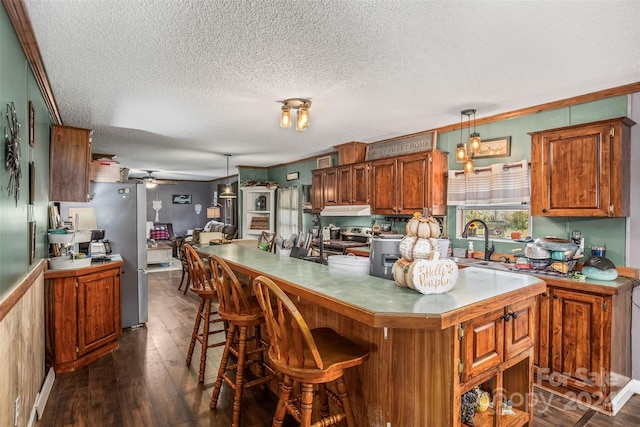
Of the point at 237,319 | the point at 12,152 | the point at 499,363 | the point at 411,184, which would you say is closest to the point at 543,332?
the point at 499,363

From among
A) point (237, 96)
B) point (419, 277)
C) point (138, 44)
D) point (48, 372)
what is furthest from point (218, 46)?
point (48, 372)

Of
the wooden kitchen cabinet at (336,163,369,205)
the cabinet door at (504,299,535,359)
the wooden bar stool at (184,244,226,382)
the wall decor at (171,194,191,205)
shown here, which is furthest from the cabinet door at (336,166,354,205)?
the wall decor at (171,194,191,205)

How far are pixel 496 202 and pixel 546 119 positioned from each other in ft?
3.09

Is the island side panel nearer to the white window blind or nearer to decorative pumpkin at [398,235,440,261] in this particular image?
decorative pumpkin at [398,235,440,261]

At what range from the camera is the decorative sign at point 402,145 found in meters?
4.57

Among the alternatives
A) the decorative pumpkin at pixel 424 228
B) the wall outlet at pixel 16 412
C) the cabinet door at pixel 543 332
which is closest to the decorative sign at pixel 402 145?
the cabinet door at pixel 543 332

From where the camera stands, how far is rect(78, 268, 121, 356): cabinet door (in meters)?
3.36

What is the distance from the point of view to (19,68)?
7.01ft

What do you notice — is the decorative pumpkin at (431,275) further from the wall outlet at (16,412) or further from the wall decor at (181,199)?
the wall decor at (181,199)

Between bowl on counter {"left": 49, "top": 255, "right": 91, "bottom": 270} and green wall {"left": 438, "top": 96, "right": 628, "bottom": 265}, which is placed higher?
green wall {"left": 438, "top": 96, "right": 628, "bottom": 265}

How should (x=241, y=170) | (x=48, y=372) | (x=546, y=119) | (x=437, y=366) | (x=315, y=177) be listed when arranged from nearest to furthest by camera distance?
(x=437, y=366), (x=48, y=372), (x=546, y=119), (x=315, y=177), (x=241, y=170)

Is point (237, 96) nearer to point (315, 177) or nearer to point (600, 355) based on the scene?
point (315, 177)

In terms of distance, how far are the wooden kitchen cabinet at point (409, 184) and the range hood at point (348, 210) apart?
0.13m

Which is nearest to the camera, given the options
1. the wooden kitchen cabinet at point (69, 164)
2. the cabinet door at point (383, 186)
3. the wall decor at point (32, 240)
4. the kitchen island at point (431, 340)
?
the kitchen island at point (431, 340)
